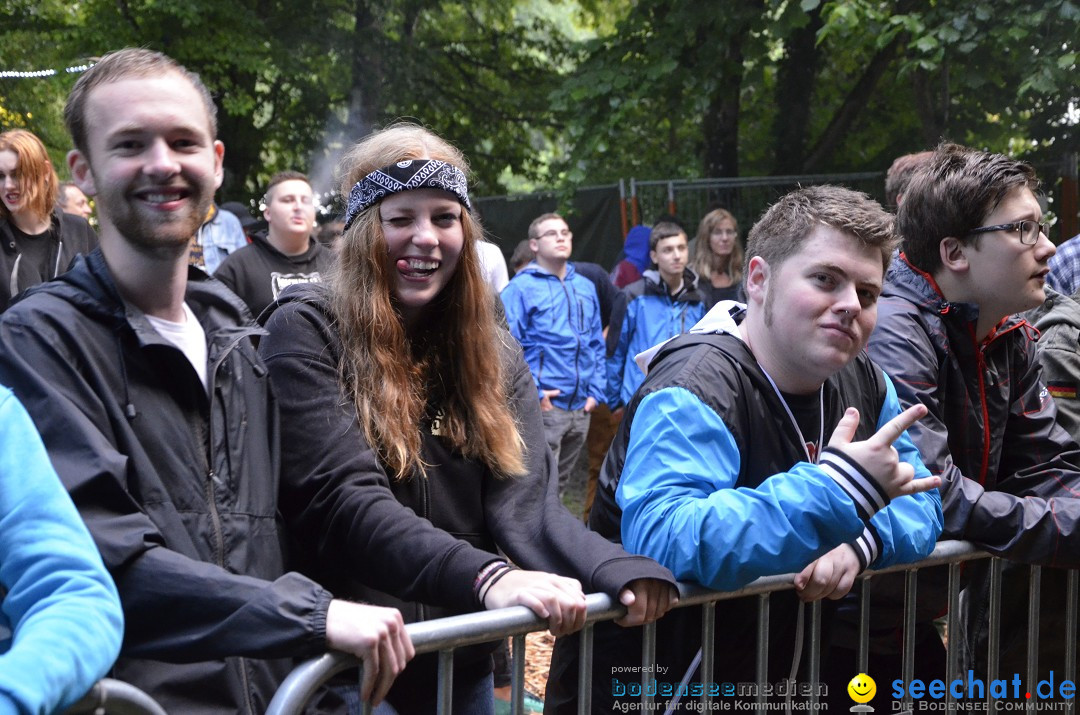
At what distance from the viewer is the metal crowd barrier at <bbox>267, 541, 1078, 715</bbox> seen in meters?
2.01

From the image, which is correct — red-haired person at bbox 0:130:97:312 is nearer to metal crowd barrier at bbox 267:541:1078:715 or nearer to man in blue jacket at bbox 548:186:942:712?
man in blue jacket at bbox 548:186:942:712

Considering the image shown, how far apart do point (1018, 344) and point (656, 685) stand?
1.82 metres

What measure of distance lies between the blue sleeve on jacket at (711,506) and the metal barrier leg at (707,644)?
115 mm

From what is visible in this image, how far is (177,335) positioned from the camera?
2.25m

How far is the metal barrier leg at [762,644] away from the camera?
2652 millimetres

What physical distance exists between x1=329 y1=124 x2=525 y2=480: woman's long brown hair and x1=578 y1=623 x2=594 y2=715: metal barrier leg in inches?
19.5

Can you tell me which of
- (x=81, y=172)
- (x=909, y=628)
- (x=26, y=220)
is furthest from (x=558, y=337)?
(x=81, y=172)

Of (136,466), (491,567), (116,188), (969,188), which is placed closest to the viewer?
(136,466)

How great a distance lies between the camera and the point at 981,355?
3.47 m

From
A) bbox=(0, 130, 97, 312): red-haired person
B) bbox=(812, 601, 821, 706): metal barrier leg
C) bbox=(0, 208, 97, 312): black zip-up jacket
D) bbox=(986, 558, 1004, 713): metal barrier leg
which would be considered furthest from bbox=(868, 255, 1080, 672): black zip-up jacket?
bbox=(0, 130, 97, 312): red-haired person

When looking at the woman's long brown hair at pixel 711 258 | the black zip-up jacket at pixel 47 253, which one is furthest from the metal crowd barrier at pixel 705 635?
the woman's long brown hair at pixel 711 258

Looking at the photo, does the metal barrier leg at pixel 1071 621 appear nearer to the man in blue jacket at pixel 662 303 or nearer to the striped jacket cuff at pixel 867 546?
the striped jacket cuff at pixel 867 546

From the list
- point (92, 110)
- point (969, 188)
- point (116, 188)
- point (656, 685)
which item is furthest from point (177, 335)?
point (969, 188)

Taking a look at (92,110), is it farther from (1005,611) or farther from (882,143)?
(882,143)
